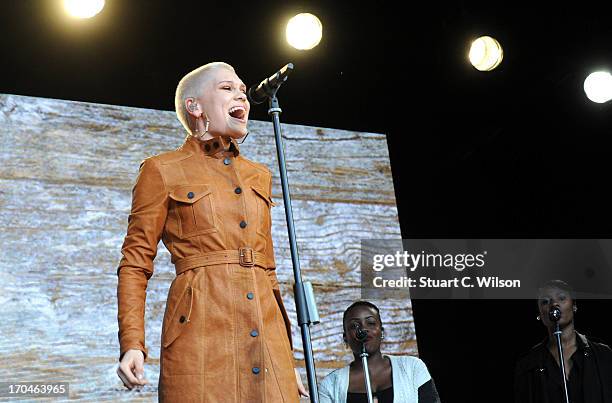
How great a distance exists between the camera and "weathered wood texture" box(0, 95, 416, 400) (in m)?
3.89

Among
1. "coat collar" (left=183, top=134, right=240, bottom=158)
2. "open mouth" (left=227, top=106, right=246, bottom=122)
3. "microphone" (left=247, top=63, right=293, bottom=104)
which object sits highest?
"open mouth" (left=227, top=106, right=246, bottom=122)

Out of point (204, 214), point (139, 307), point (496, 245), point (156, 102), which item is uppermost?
point (156, 102)

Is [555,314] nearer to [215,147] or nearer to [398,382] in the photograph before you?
[398,382]

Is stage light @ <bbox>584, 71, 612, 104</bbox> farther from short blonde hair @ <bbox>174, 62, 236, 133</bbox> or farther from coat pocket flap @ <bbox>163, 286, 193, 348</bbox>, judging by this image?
coat pocket flap @ <bbox>163, 286, 193, 348</bbox>

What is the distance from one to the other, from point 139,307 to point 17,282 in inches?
64.1

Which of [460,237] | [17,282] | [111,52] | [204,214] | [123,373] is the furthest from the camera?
[460,237]

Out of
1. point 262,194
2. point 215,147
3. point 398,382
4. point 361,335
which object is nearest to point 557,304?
point 398,382

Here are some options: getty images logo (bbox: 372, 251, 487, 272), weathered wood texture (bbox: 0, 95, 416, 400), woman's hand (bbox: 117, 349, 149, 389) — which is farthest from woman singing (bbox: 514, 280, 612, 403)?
woman's hand (bbox: 117, 349, 149, 389)

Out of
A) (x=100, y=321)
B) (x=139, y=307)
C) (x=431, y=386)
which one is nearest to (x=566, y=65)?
(x=431, y=386)

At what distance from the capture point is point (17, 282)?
392 cm

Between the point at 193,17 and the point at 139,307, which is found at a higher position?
the point at 193,17

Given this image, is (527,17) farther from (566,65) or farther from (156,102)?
(156,102)

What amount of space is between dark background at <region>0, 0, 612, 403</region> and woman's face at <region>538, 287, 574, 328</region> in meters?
0.70

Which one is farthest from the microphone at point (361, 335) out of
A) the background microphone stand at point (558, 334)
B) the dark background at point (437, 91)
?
the dark background at point (437, 91)
